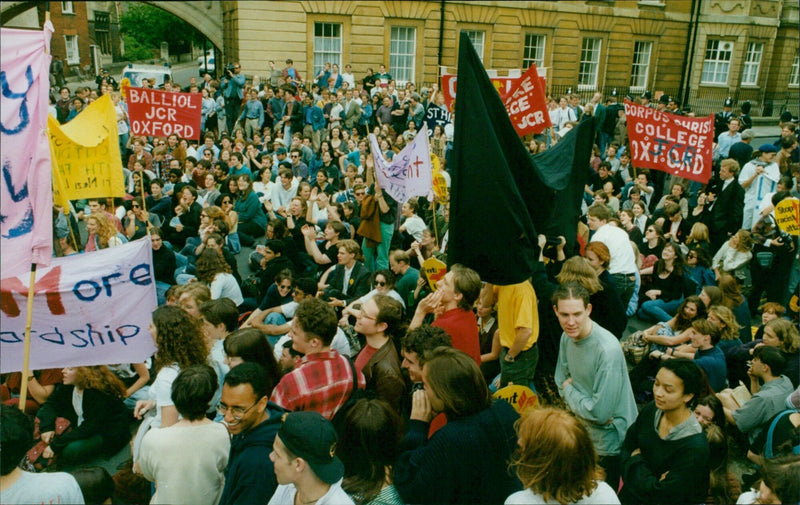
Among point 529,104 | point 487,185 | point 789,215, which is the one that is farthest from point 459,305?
point 529,104

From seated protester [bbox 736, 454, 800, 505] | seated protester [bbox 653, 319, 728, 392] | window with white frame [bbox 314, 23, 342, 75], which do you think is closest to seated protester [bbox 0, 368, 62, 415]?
seated protester [bbox 736, 454, 800, 505]

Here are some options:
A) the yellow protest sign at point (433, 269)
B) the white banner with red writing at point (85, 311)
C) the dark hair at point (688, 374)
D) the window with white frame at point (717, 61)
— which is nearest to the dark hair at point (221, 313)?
the white banner with red writing at point (85, 311)

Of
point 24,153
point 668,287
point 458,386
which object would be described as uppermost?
point 24,153

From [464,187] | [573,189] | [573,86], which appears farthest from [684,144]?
[573,86]

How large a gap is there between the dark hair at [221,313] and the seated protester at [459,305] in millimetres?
1474

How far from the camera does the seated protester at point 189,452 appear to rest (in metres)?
3.13

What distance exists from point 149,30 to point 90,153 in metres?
50.2

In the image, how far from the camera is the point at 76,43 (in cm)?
4275

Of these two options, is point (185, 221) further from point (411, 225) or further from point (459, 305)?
point (459, 305)

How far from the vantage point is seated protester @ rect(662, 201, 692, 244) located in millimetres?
9016

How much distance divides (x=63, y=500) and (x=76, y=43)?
4686 cm

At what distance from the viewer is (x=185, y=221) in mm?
9797

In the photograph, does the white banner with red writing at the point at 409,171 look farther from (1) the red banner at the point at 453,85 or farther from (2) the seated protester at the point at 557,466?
(2) the seated protester at the point at 557,466

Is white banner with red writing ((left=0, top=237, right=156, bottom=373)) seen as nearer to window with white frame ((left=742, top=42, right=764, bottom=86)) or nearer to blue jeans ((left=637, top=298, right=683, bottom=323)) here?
blue jeans ((left=637, top=298, right=683, bottom=323))
